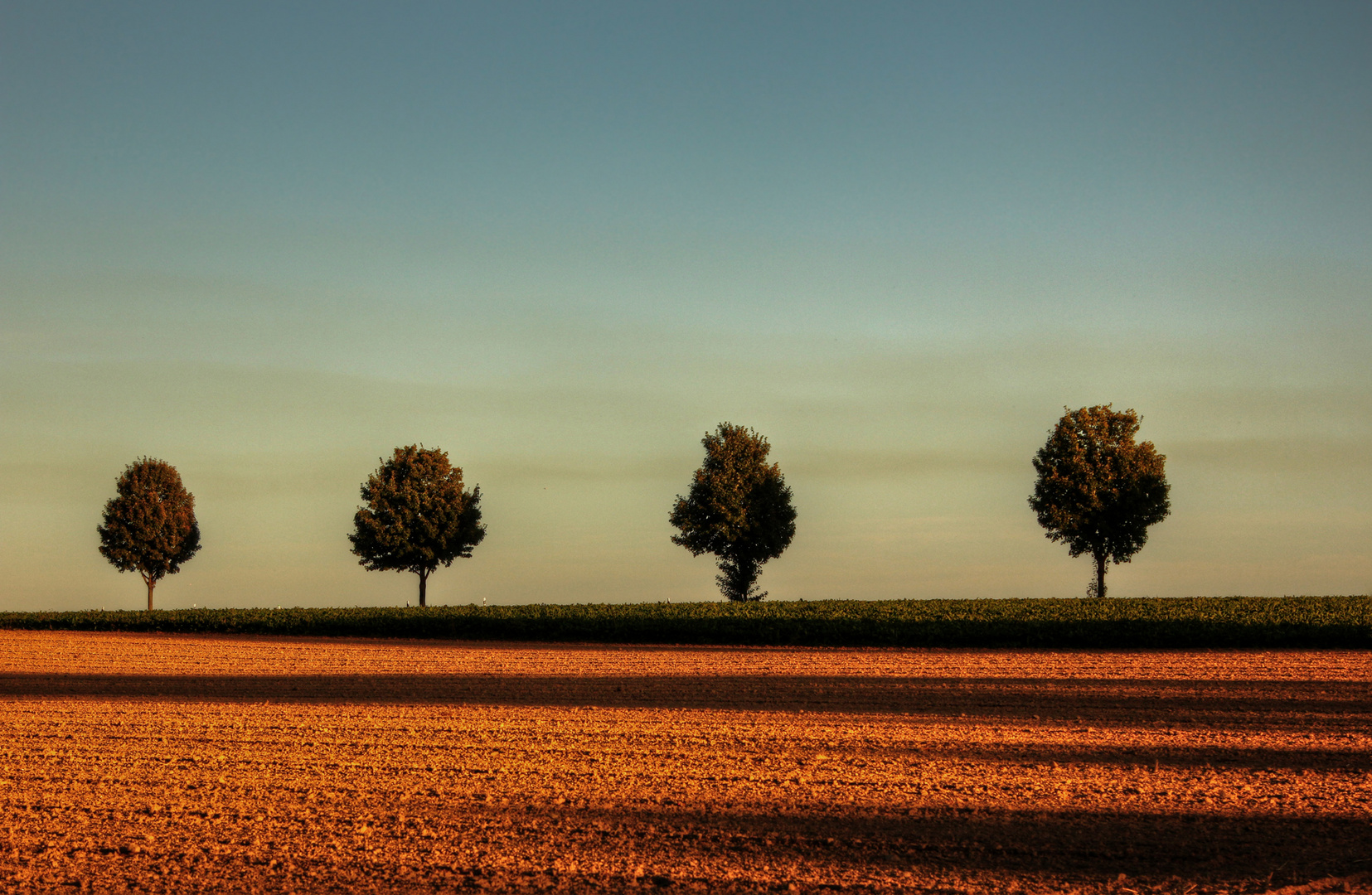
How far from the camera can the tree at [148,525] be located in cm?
5359

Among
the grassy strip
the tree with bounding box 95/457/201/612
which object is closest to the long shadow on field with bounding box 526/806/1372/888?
the grassy strip

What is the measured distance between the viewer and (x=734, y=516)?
5088 centimetres

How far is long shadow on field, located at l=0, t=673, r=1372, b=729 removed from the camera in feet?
59.2

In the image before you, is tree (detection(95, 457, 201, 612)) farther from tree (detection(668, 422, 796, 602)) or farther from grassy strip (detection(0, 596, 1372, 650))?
tree (detection(668, 422, 796, 602))

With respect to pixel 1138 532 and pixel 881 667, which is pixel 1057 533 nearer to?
pixel 1138 532

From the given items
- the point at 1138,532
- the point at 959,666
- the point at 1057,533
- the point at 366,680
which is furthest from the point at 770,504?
the point at 366,680

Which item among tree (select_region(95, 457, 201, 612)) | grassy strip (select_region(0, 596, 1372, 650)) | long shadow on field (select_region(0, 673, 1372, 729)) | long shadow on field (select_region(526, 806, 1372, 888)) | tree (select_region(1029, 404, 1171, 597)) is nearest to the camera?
long shadow on field (select_region(526, 806, 1372, 888))

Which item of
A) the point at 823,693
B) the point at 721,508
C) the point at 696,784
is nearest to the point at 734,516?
the point at 721,508

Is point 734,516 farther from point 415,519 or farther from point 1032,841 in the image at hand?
point 1032,841

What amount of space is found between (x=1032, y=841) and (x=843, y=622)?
78.0 feet

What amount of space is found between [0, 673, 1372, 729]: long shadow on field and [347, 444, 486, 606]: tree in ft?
81.1

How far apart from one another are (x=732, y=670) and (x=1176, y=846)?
1640cm

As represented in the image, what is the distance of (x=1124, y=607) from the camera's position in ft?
117

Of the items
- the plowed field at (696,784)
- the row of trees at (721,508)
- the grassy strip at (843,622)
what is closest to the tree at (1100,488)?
the row of trees at (721,508)
